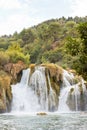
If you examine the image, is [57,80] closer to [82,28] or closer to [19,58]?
[19,58]

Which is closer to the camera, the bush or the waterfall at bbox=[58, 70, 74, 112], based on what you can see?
the waterfall at bbox=[58, 70, 74, 112]

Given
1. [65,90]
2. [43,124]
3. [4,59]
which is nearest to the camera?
[43,124]

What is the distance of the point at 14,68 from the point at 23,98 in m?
5.69

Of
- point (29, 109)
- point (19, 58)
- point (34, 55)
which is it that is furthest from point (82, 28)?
point (34, 55)

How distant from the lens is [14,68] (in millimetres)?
58875

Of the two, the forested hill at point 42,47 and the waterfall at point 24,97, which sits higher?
the forested hill at point 42,47

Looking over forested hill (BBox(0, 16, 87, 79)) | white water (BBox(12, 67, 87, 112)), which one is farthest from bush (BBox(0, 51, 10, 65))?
white water (BBox(12, 67, 87, 112))

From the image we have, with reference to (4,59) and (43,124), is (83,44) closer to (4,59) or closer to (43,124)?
(43,124)

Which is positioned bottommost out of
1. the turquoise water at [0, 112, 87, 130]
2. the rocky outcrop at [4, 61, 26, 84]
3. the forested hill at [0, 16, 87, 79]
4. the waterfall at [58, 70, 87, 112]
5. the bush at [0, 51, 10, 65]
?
the turquoise water at [0, 112, 87, 130]

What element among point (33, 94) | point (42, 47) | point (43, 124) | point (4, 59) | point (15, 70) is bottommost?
point (43, 124)

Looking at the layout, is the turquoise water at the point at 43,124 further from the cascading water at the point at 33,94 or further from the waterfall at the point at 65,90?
the waterfall at the point at 65,90

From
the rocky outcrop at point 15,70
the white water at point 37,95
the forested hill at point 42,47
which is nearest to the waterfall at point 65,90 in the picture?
the white water at point 37,95

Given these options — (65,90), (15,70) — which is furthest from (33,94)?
(15,70)

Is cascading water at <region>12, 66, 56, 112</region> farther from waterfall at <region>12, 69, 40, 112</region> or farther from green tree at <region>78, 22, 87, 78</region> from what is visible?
green tree at <region>78, 22, 87, 78</region>
